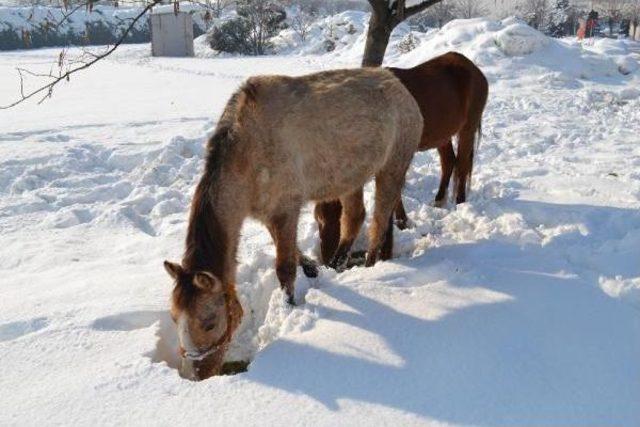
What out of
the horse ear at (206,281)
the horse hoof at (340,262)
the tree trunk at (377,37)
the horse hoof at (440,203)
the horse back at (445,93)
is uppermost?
the tree trunk at (377,37)

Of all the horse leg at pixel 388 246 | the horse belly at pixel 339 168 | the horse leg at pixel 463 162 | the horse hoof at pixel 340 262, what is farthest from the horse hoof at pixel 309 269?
the horse leg at pixel 463 162

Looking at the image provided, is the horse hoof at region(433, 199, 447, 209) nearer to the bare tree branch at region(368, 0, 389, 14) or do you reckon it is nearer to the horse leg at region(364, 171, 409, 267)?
the horse leg at region(364, 171, 409, 267)

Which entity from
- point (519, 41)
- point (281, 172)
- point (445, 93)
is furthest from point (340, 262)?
point (519, 41)

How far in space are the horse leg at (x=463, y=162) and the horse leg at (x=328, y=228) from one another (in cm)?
164

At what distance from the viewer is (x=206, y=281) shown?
2.68 metres

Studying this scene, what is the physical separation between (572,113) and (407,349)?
28.0 ft

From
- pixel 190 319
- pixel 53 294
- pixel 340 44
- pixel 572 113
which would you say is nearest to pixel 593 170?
pixel 572 113

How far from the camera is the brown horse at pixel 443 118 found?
4.62 metres

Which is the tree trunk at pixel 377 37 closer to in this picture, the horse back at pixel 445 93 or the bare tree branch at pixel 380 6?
the bare tree branch at pixel 380 6

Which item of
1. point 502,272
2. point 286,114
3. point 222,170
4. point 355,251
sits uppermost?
point 286,114

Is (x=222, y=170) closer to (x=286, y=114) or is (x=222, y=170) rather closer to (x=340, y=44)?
(x=286, y=114)

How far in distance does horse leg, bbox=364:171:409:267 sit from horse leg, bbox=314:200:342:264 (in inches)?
17.0

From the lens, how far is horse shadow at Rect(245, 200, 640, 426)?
2326mm

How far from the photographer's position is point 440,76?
514 cm
